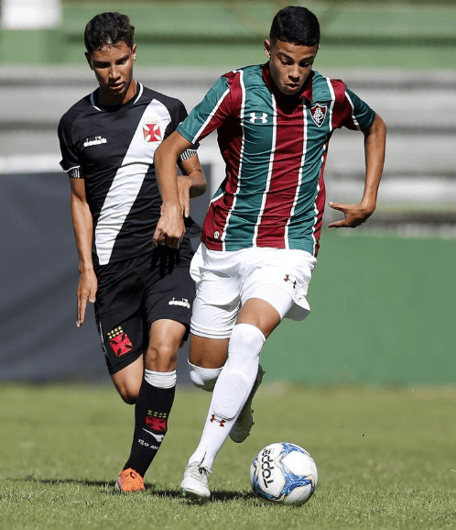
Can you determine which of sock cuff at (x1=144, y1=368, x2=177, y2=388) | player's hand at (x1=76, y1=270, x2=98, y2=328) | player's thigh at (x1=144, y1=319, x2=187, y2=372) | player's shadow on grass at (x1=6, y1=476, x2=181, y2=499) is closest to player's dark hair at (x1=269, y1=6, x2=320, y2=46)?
player's thigh at (x1=144, y1=319, x2=187, y2=372)

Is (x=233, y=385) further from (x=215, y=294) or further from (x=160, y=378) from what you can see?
(x=160, y=378)

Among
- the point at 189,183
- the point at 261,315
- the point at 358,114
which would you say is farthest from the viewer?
the point at 189,183

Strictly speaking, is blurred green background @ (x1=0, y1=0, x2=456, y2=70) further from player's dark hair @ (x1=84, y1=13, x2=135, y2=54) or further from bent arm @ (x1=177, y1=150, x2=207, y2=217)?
player's dark hair @ (x1=84, y1=13, x2=135, y2=54)

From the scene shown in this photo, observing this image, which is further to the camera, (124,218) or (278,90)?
(124,218)

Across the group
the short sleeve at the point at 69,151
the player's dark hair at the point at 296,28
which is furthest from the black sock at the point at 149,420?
the player's dark hair at the point at 296,28

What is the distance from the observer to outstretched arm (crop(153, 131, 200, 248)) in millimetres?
5633

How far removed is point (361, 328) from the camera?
1277cm

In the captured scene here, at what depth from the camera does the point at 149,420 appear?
6.45 meters

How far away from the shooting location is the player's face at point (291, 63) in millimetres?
5617

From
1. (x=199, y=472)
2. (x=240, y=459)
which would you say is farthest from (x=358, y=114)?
(x=240, y=459)

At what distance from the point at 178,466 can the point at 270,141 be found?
3.35m

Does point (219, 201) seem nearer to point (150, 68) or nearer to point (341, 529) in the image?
point (341, 529)

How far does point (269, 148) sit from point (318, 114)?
→ 0.32m

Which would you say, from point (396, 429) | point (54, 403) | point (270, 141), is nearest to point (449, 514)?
point (270, 141)
